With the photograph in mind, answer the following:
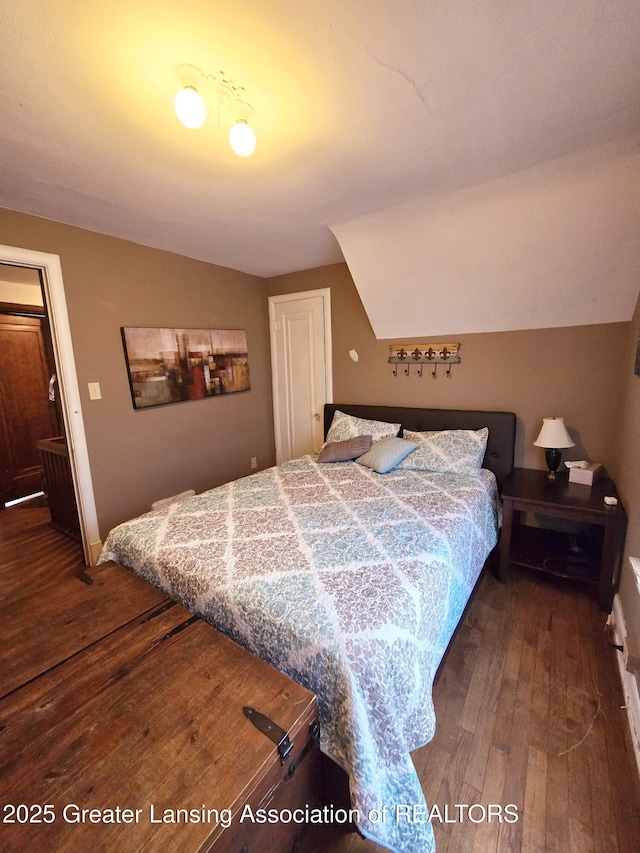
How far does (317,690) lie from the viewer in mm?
1054

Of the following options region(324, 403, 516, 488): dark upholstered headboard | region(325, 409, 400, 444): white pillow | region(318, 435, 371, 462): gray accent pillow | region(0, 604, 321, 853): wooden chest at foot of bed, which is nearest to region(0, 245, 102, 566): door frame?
region(0, 604, 321, 853): wooden chest at foot of bed

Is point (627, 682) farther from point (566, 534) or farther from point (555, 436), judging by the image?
point (555, 436)

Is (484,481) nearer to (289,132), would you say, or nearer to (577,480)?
(577,480)

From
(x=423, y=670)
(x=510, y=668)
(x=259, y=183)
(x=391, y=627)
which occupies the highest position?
(x=259, y=183)

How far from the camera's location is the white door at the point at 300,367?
345cm

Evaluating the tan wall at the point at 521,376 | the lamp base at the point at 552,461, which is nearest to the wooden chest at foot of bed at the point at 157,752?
the lamp base at the point at 552,461

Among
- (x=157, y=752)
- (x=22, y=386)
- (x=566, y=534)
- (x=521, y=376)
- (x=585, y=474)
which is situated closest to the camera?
(x=157, y=752)

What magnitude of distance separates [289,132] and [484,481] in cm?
223

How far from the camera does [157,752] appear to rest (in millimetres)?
824

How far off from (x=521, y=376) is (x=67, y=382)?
10.6 feet

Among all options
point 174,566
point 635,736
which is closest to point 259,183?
point 174,566

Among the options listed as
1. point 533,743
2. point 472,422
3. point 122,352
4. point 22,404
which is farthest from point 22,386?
point 533,743

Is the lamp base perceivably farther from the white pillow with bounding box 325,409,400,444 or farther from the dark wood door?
the dark wood door

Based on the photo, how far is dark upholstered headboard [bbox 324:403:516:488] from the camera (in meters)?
2.55
